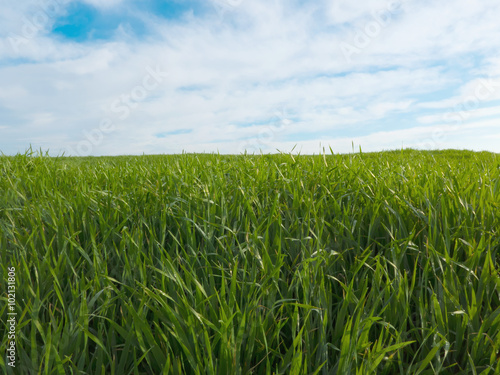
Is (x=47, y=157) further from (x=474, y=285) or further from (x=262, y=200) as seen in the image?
(x=474, y=285)

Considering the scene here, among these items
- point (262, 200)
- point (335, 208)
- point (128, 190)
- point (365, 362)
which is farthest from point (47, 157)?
point (365, 362)

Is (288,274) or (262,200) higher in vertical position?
(262,200)

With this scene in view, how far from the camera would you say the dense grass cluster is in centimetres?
118

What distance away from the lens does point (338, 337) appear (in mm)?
1291

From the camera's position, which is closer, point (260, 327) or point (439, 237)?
point (260, 327)

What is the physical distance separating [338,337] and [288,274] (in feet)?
1.39

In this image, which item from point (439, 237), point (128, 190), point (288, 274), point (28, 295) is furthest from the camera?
point (128, 190)

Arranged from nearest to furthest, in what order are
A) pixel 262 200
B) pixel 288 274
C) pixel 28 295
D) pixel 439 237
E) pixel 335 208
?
1. pixel 28 295
2. pixel 288 274
3. pixel 439 237
4. pixel 335 208
5. pixel 262 200

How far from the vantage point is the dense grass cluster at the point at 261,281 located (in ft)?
3.86

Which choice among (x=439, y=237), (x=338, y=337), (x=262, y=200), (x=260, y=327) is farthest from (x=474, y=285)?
(x=262, y=200)

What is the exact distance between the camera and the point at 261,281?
4.78ft

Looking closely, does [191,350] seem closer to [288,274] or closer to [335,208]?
[288,274]

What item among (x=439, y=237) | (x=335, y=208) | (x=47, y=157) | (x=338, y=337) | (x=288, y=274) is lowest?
(x=338, y=337)

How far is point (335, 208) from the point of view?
196 centimetres
